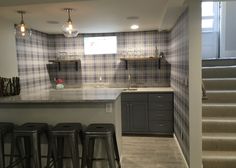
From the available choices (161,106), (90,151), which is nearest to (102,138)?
(90,151)

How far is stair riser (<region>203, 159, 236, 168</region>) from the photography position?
3047 mm

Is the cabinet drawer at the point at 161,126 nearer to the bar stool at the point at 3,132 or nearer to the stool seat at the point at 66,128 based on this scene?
the stool seat at the point at 66,128

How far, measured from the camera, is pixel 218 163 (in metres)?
3.06

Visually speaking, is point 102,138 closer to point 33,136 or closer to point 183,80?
point 33,136

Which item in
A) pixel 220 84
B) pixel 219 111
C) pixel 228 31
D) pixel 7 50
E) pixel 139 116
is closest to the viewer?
pixel 219 111

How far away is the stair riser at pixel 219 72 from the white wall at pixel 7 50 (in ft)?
12.1

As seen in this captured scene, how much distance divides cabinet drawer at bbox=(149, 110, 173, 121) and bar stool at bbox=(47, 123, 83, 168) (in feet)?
7.09

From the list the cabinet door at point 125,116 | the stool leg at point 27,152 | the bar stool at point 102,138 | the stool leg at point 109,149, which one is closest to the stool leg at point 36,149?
the stool leg at point 27,152

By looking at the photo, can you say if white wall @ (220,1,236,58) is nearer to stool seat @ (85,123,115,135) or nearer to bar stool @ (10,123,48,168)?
stool seat @ (85,123,115,135)

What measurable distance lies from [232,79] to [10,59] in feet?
13.5

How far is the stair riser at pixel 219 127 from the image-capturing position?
3529 mm

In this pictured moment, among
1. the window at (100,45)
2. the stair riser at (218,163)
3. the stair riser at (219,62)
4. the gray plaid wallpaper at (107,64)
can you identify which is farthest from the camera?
the window at (100,45)

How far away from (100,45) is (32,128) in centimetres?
322

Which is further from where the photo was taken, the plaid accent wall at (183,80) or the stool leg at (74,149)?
the plaid accent wall at (183,80)
